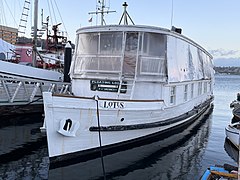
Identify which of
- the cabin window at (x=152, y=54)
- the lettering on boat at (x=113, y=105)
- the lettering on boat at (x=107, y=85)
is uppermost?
the cabin window at (x=152, y=54)

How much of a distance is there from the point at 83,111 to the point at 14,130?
5.87m

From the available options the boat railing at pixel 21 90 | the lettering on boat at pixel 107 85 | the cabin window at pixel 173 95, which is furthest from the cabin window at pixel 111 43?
the boat railing at pixel 21 90

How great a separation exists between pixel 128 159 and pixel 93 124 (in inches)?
69.0

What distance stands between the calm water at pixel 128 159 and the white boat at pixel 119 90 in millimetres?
585

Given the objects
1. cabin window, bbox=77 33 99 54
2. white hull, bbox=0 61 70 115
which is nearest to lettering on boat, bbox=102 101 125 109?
cabin window, bbox=77 33 99 54

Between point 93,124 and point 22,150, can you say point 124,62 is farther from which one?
point 22,150

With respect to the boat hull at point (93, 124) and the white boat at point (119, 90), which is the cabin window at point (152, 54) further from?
the boat hull at point (93, 124)

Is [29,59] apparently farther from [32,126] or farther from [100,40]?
[100,40]

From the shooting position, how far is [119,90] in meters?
10.6

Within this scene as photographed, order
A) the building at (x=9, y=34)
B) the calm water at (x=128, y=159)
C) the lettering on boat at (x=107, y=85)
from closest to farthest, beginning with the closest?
the calm water at (x=128, y=159)
the lettering on boat at (x=107, y=85)
the building at (x=9, y=34)

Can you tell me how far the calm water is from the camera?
795 cm

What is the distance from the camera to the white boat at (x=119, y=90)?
8.42 metres

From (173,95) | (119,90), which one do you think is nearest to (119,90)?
(119,90)

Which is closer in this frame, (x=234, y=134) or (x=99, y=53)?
(x=99, y=53)
